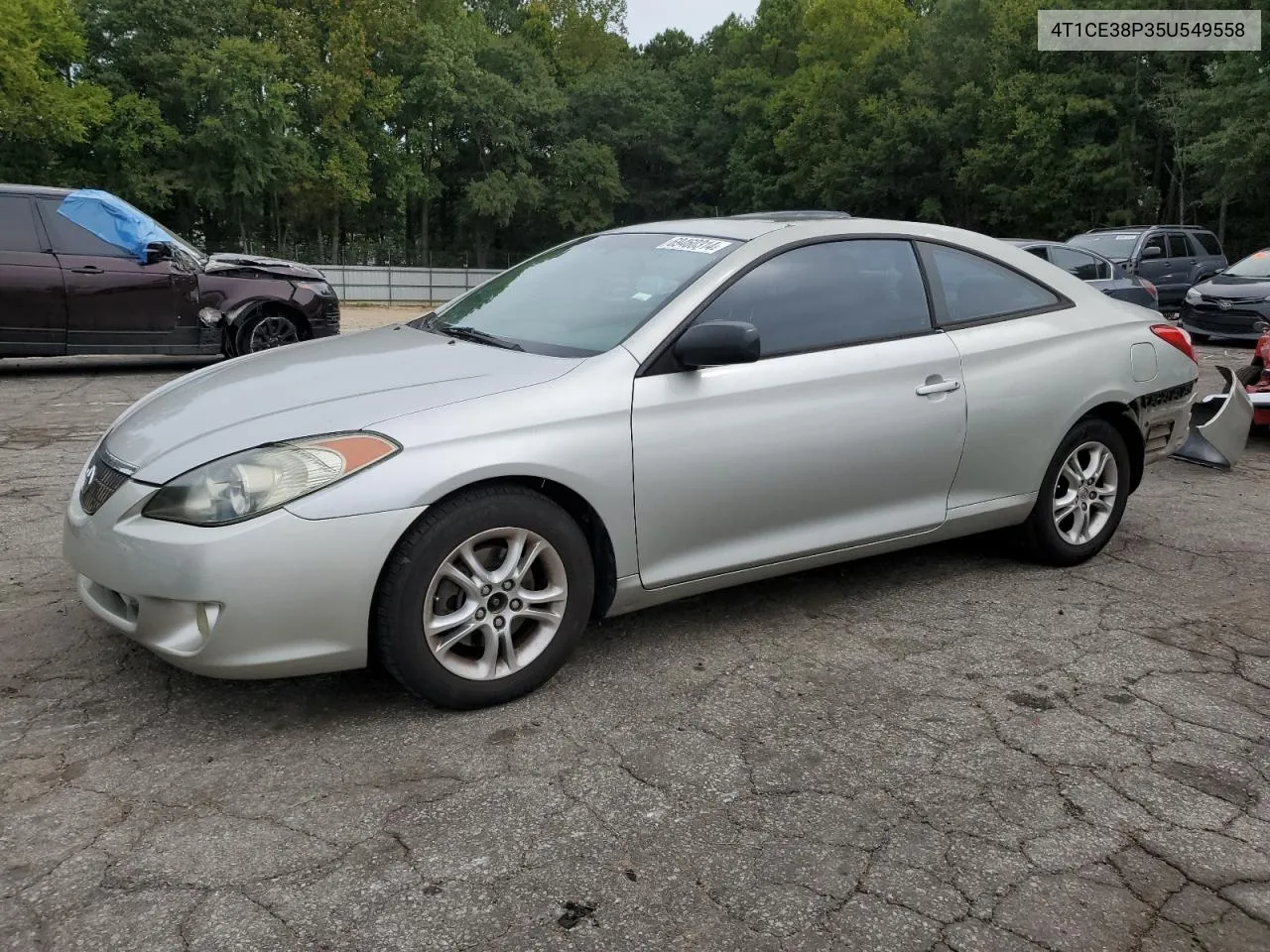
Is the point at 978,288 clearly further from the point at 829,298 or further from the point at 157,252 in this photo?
the point at 157,252

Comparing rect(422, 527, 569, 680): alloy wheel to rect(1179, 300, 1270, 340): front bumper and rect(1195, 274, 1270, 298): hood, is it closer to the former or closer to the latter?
rect(1179, 300, 1270, 340): front bumper

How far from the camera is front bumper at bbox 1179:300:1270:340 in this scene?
1415cm

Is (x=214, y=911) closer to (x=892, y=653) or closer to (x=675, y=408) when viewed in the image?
(x=675, y=408)

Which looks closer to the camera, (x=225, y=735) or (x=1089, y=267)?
(x=225, y=735)

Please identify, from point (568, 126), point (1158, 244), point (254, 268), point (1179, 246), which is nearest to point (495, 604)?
point (254, 268)

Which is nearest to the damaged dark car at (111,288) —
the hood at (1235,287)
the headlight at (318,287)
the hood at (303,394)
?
the headlight at (318,287)

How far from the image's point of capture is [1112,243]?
18312 millimetres

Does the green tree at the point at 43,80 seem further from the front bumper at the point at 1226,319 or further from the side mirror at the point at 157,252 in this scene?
the front bumper at the point at 1226,319

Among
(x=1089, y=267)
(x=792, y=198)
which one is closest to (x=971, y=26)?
(x=792, y=198)

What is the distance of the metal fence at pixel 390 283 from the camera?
112ft

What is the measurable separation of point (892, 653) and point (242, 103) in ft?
121

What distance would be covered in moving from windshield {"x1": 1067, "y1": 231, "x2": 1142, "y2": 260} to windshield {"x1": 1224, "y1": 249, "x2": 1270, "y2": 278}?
7.59 ft

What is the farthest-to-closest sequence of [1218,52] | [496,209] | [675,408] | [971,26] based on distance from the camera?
[496,209]
[971,26]
[1218,52]
[675,408]

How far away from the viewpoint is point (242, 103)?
3559 centimetres
